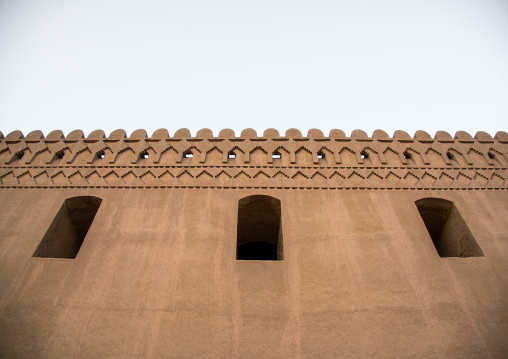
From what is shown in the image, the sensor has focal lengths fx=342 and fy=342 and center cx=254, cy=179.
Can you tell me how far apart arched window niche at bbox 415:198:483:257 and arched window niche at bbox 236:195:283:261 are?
242cm

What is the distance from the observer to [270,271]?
15.0 feet

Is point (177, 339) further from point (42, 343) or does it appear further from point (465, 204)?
point (465, 204)

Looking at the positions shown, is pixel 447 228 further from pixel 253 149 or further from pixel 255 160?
pixel 253 149

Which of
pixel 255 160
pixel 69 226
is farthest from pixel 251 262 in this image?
pixel 69 226

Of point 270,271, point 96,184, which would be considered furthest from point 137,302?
point 96,184

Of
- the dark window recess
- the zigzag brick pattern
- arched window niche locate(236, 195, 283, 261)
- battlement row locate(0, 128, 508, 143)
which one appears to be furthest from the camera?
battlement row locate(0, 128, 508, 143)

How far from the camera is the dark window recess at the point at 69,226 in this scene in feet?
17.4

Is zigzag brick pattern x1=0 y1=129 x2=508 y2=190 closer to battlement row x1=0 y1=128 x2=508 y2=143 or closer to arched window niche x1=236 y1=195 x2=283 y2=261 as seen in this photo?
battlement row x1=0 y1=128 x2=508 y2=143

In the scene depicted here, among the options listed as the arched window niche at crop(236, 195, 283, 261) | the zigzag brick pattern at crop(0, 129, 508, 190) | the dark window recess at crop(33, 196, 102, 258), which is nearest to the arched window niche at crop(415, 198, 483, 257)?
the zigzag brick pattern at crop(0, 129, 508, 190)

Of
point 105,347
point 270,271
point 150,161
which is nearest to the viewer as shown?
point 105,347

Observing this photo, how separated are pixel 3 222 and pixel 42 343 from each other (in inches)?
92.8

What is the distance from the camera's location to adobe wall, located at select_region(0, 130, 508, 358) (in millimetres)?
3955

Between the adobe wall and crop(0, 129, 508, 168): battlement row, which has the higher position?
crop(0, 129, 508, 168): battlement row

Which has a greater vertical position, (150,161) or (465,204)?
(150,161)
